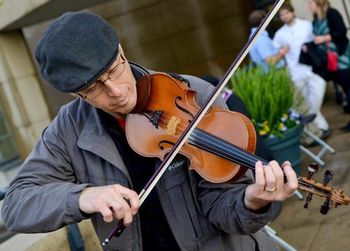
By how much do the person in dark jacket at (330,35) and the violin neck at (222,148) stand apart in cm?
446

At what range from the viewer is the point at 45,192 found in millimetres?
1678

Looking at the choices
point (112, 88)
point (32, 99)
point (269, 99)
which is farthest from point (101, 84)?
point (32, 99)

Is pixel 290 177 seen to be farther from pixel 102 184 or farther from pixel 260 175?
pixel 102 184

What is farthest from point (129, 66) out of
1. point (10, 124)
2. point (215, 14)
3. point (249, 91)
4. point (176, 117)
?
point (215, 14)

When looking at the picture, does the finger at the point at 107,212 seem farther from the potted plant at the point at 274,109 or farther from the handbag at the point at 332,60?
the handbag at the point at 332,60

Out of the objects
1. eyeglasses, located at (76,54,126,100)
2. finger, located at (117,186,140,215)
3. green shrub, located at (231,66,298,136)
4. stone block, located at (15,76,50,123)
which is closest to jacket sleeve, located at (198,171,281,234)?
finger, located at (117,186,140,215)

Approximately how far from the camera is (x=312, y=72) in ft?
19.9

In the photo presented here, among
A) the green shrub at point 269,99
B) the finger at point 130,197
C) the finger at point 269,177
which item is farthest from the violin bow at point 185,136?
the green shrub at point 269,99

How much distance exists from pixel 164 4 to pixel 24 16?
313 cm

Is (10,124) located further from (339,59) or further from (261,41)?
Result: (339,59)

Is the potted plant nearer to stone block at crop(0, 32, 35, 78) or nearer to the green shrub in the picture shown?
the green shrub

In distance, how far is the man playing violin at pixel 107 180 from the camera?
5.25ft

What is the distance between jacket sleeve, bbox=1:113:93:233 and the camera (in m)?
1.62

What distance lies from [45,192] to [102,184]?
19 cm
